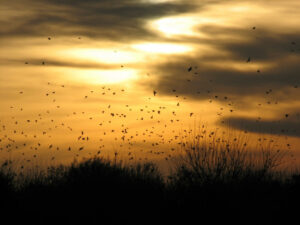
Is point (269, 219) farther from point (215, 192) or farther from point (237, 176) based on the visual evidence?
point (237, 176)

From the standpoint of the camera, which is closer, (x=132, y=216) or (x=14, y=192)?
(x=132, y=216)

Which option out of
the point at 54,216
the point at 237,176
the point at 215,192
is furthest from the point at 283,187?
the point at 54,216

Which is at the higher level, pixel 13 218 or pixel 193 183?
pixel 193 183

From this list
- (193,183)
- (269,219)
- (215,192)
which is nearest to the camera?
(269,219)

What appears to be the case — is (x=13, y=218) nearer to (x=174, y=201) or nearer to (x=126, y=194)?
(x=126, y=194)

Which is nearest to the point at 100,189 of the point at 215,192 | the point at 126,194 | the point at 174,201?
the point at 126,194

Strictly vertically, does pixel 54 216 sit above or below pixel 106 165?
below

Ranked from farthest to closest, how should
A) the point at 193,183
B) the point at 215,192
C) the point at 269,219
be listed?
the point at 193,183
the point at 215,192
the point at 269,219

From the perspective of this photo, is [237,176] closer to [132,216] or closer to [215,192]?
[215,192]

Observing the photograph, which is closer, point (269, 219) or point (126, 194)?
point (269, 219)
